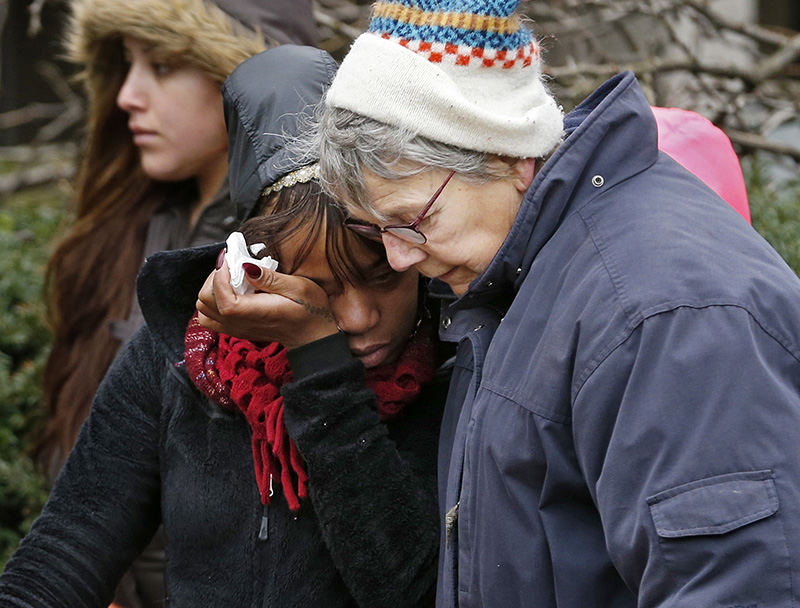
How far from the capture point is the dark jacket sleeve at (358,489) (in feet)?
6.27

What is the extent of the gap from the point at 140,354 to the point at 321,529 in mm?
593

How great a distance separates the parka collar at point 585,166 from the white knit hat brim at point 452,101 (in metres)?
0.08

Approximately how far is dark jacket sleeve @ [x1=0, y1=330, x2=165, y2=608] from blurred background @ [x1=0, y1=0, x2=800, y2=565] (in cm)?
133

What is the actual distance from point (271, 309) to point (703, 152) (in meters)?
0.96

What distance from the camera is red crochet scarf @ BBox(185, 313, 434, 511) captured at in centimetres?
199

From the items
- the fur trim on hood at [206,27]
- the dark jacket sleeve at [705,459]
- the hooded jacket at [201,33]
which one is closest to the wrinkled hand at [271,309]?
the dark jacket sleeve at [705,459]

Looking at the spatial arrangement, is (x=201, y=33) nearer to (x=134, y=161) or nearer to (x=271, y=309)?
(x=134, y=161)

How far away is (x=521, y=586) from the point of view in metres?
1.55

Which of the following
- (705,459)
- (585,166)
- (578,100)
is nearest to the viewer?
(705,459)

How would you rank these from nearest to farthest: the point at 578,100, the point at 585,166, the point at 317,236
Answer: the point at 585,166
the point at 317,236
the point at 578,100

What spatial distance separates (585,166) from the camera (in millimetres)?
1576

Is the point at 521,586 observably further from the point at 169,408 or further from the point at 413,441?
the point at 169,408

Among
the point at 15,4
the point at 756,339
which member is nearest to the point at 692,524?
the point at 756,339

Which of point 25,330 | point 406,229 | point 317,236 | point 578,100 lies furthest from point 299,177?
point 25,330
